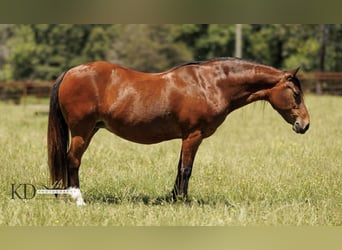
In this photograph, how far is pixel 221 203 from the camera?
4898mm

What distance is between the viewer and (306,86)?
21.6 meters

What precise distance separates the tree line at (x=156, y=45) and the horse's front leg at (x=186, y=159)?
69.4 ft

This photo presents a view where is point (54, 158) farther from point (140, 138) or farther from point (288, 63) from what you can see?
point (288, 63)

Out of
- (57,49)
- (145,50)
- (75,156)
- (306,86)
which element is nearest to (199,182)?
(75,156)

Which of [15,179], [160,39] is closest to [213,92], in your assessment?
[15,179]

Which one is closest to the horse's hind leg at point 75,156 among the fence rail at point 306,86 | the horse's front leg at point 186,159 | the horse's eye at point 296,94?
the horse's front leg at point 186,159

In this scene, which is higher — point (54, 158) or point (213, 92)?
point (213, 92)

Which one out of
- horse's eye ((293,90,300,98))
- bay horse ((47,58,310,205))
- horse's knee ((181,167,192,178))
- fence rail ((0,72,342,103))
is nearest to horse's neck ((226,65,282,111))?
bay horse ((47,58,310,205))

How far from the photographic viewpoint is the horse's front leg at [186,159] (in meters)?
4.85

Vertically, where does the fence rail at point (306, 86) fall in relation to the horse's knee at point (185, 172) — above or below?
above

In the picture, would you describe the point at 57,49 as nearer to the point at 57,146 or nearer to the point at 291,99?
the point at 57,146

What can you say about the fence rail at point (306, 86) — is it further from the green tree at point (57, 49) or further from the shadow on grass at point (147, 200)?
the shadow on grass at point (147, 200)

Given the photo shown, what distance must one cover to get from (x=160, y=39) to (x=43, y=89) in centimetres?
858

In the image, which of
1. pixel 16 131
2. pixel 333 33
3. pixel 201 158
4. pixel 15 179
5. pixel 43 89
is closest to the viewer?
pixel 15 179
